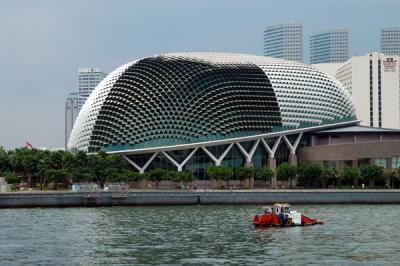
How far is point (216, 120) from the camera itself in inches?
6344

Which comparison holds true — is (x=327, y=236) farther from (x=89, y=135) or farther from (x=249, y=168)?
(x=89, y=135)

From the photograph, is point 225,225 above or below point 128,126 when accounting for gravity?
below

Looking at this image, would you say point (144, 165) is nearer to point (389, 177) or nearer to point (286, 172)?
point (286, 172)

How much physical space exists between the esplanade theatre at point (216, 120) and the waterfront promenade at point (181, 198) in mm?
37823

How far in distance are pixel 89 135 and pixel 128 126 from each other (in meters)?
10.2

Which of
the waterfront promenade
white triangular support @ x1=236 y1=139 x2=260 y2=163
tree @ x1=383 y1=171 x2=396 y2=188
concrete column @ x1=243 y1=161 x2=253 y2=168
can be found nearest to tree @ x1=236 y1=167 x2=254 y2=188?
concrete column @ x1=243 y1=161 x2=253 y2=168

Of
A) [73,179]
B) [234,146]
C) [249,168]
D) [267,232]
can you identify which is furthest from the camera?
[234,146]

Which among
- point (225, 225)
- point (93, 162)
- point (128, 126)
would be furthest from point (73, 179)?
point (225, 225)

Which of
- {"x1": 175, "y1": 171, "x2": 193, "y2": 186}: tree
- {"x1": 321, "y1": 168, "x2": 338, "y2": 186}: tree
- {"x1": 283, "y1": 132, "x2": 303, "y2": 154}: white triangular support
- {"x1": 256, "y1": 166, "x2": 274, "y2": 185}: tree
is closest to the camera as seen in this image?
{"x1": 175, "y1": 171, "x2": 193, "y2": 186}: tree

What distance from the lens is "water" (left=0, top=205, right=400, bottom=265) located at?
5462 cm

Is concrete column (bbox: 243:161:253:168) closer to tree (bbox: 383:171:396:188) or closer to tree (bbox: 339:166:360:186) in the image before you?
tree (bbox: 339:166:360:186)

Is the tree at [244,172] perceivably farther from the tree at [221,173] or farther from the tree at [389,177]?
the tree at [389,177]

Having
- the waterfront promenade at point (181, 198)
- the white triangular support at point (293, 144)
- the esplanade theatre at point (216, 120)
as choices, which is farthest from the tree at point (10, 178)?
the white triangular support at point (293, 144)

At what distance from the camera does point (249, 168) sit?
6068 inches
